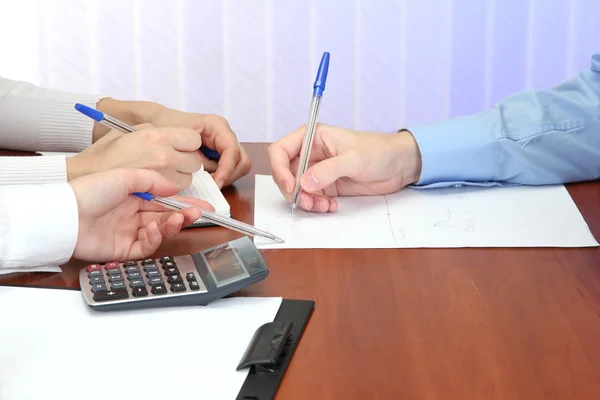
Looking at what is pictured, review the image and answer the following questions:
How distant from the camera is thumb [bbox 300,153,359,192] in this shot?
1102 millimetres

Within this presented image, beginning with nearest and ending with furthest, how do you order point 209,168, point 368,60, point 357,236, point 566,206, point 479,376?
1. point 479,376
2. point 357,236
3. point 566,206
4. point 209,168
5. point 368,60

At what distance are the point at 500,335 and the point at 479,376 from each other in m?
0.09

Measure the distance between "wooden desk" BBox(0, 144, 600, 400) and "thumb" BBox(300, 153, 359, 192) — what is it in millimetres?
136

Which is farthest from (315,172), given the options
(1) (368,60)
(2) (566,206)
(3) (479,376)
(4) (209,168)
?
(1) (368,60)

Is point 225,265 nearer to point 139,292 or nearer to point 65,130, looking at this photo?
point 139,292

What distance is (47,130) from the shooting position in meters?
1.41

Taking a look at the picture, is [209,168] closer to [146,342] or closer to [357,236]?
[357,236]

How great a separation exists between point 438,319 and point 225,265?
0.23m

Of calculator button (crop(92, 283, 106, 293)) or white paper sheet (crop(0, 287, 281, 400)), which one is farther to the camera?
calculator button (crop(92, 283, 106, 293))

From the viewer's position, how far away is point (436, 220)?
1.06m

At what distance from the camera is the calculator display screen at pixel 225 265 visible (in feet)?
2.76

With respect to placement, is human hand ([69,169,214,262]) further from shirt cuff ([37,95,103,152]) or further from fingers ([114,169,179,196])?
shirt cuff ([37,95,103,152])

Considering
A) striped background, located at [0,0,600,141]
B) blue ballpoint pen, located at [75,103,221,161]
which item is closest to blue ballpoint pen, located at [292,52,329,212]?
blue ballpoint pen, located at [75,103,221,161]

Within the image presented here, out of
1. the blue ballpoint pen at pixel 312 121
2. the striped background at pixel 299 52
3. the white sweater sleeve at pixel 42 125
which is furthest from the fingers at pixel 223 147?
the striped background at pixel 299 52
